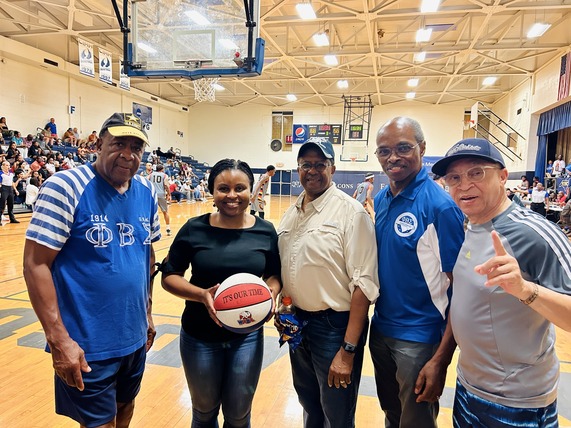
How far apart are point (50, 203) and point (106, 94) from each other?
21.9 metres

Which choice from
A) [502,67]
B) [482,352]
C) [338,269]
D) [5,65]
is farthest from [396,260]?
[502,67]

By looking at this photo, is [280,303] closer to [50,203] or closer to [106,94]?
[50,203]

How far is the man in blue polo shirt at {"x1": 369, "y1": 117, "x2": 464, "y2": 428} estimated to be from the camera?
171cm

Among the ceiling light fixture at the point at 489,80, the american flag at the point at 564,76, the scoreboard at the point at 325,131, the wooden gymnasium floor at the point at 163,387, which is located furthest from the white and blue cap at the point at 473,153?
the scoreboard at the point at 325,131

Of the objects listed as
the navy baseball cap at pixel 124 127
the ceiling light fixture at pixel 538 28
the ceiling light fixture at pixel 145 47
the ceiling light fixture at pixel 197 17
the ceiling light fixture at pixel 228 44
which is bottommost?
the navy baseball cap at pixel 124 127

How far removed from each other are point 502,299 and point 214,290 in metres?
1.20

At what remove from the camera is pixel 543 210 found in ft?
43.0

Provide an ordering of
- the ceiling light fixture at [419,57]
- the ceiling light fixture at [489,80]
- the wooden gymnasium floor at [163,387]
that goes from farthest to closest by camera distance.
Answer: the ceiling light fixture at [489,80], the ceiling light fixture at [419,57], the wooden gymnasium floor at [163,387]

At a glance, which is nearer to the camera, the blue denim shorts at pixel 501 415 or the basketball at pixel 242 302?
the blue denim shorts at pixel 501 415

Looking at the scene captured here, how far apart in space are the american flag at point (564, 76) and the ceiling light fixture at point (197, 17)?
14537 mm

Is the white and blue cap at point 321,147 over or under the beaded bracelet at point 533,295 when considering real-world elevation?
over

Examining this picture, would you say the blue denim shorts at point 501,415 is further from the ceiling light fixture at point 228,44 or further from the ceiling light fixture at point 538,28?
the ceiling light fixture at point 538,28

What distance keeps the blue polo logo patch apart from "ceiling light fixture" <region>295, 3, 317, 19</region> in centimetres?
1118

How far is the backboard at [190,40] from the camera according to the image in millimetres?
4719
